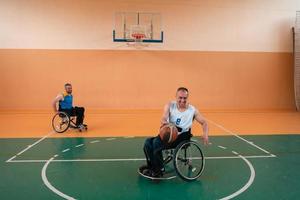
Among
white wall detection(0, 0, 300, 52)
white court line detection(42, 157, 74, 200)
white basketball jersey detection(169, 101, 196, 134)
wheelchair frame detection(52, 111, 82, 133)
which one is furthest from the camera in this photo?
white wall detection(0, 0, 300, 52)

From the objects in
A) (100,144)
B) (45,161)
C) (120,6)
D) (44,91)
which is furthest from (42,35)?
(45,161)

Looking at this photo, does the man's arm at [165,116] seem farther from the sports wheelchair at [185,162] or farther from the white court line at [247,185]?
the white court line at [247,185]

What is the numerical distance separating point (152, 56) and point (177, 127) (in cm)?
629

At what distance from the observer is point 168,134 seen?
12.1ft

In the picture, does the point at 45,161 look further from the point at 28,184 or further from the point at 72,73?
the point at 72,73

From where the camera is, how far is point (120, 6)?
9.65m

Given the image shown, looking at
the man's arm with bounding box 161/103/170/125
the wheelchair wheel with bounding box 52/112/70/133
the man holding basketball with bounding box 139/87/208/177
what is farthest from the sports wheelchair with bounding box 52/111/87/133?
the man's arm with bounding box 161/103/170/125

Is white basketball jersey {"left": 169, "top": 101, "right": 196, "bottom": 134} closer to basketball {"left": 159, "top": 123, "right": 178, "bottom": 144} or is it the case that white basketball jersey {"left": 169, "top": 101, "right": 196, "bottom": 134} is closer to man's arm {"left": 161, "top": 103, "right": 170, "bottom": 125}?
man's arm {"left": 161, "top": 103, "right": 170, "bottom": 125}

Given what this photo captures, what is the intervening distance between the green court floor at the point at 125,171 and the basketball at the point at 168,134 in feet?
1.72

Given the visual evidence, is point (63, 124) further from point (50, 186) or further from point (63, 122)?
point (50, 186)

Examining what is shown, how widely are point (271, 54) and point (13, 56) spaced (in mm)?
8329

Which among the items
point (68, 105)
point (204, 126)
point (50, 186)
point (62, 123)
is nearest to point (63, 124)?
point (62, 123)

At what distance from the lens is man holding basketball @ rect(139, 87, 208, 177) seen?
379 cm

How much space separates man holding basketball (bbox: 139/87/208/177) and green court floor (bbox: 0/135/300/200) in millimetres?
228
